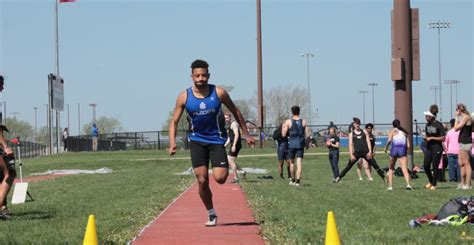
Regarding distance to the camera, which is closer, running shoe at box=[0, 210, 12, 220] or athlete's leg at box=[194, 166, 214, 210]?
athlete's leg at box=[194, 166, 214, 210]

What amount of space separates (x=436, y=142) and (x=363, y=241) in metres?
9.97

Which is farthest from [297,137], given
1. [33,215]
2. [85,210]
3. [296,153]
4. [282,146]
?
[33,215]

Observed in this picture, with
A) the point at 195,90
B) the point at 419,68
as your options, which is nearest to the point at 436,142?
the point at 419,68

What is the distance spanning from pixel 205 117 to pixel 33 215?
146 inches

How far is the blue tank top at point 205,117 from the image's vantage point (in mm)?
9516

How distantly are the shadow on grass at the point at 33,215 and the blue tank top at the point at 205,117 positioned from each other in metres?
3.01

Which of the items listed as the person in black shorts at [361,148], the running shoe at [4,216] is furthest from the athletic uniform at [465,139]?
the running shoe at [4,216]

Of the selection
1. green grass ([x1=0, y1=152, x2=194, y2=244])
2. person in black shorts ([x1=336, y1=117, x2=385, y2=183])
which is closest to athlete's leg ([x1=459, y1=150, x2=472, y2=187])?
person in black shorts ([x1=336, y1=117, x2=385, y2=183])

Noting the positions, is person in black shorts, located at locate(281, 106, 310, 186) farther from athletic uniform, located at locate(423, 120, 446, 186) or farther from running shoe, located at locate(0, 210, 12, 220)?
running shoe, located at locate(0, 210, 12, 220)

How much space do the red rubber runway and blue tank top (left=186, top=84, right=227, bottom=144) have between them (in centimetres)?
112

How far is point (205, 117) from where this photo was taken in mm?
9562

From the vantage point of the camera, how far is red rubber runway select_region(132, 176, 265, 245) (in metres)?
8.37

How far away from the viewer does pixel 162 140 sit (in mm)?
61094

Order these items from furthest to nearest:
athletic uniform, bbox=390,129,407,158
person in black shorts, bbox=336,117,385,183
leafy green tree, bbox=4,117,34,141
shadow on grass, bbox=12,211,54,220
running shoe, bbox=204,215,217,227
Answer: leafy green tree, bbox=4,117,34,141
person in black shorts, bbox=336,117,385,183
athletic uniform, bbox=390,129,407,158
shadow on grass, bbox=12,211,54,220
running shoe, bbox=204,215,217,227
